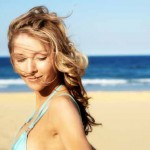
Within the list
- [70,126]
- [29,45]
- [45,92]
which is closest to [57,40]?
[29,45]

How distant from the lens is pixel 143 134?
30.3ft

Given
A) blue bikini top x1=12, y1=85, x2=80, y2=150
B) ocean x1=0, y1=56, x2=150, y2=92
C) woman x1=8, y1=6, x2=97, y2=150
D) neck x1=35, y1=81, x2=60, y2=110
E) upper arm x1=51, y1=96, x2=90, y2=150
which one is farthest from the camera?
ocean x1=0, y1=56, x2=150, y2=92

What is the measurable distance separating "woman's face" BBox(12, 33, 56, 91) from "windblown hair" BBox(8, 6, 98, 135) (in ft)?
0.09

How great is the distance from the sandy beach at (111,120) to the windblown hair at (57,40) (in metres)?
5.74

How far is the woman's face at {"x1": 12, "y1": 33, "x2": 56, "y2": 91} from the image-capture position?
7.06 ft

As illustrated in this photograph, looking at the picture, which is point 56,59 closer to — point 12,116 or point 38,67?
point 38,67

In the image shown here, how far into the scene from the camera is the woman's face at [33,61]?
2.15m

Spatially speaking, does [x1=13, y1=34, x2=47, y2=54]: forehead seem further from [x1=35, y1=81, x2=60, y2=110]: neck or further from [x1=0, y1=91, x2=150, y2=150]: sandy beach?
[x1=0, y1=91, x2=150, y2=150]: sandy beach

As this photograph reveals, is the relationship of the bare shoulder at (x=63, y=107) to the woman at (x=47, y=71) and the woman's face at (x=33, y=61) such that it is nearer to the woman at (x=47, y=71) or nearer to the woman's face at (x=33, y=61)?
the woman at (x=47, y=71)

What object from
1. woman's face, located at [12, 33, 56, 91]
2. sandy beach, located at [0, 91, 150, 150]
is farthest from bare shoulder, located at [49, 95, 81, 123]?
sandy beach, located at [0, 91, 150, 150]

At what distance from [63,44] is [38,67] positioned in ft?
0.51

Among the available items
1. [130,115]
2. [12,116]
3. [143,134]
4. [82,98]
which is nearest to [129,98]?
[130,115]

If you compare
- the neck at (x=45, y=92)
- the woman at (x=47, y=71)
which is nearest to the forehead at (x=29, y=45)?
the woman at (x=47, y=71)

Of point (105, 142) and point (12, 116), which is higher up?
point (105, 142)
